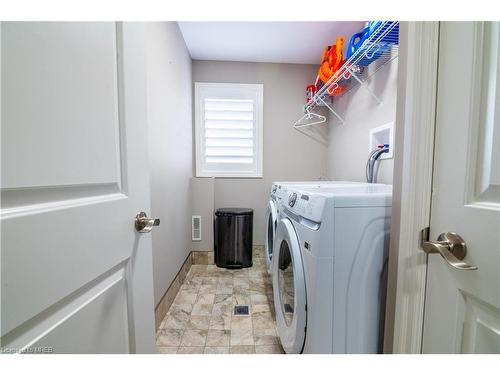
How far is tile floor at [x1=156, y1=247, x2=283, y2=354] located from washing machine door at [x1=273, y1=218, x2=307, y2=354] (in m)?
0.28

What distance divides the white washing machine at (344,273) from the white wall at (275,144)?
1.68m

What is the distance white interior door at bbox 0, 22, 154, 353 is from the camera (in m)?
0.34

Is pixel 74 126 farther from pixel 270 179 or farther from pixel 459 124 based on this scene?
pixel 270 179

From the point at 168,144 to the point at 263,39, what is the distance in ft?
4.43

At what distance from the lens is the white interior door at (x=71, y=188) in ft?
1.10

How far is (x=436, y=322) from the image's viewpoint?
1.92 feet

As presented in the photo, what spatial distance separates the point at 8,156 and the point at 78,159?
0.12 meters

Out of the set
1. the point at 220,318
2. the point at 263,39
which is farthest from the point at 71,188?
the point at 263,39

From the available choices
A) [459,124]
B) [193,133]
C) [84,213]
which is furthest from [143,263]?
[193,133]

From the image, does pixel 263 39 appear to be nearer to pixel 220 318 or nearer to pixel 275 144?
pixel 275 144

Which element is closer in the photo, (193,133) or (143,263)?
(143,263)

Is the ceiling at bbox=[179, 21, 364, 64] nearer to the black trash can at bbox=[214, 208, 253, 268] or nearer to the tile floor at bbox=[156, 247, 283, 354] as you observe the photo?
Result: the black trash can at bbox=[214, 208, 253, 268]

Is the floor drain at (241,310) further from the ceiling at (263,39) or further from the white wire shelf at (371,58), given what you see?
the ceiling at (263,39)
